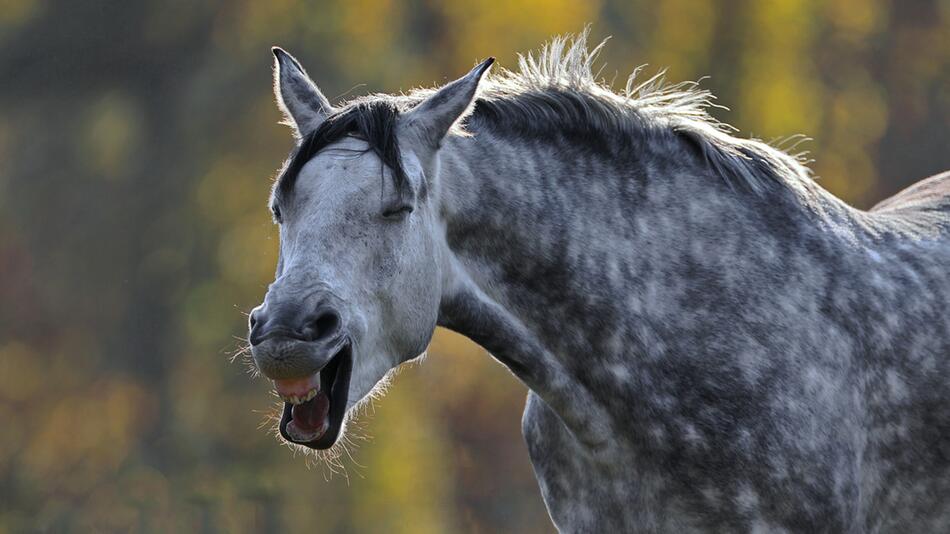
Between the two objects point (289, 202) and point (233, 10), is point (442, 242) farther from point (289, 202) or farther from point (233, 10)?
point (233, 10)

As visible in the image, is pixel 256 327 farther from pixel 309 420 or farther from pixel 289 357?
pixel 309 420

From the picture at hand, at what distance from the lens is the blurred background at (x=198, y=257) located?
14234 millimetres

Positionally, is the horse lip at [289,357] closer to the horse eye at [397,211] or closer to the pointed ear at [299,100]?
the horse eye at [397,211]

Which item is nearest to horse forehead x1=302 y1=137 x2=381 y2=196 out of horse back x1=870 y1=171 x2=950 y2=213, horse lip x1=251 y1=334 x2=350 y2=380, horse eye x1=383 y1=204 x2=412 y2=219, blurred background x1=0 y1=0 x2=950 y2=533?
horse eye x1=383 y1=204 x2=412 y2=219

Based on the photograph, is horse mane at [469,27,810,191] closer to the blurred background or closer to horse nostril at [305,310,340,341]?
horse nostril at [305,310,340,341]

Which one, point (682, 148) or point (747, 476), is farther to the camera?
point (682, 148)

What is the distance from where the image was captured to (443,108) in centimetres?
420

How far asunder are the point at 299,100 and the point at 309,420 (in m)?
1.14

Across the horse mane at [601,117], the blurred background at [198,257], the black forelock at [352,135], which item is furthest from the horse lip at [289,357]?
the blurred background at [198,257]

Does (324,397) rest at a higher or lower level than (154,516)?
higher

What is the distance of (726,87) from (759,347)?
1252 cm

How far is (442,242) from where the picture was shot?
4.30m

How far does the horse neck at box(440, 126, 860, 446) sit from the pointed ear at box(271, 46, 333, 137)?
0.47 m

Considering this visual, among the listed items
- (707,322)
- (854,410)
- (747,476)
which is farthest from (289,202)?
(854,410)
